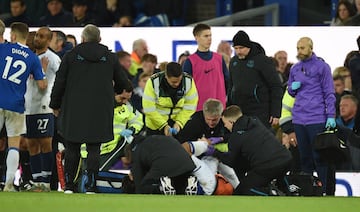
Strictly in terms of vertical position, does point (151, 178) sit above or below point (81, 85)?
below

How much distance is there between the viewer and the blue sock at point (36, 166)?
50.7 ft

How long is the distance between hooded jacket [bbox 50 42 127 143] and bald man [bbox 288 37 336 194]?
8.35 ft

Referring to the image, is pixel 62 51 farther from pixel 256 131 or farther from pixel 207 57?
pixel 256 131

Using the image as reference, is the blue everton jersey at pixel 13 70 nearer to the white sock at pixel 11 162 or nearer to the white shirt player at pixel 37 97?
the white sock at pixel 11 162

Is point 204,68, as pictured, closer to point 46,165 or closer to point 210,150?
point 210,150

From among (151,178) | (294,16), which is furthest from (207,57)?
(294,16)

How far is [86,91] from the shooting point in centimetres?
1438

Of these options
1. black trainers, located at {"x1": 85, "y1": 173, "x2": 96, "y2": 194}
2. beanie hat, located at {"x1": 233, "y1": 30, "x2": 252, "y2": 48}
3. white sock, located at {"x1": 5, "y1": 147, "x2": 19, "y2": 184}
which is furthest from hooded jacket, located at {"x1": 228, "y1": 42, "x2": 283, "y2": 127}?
white sock, located at {"x1": 5, "y1": 147, "x2": 19, "y2": 184}

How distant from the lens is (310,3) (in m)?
23.4

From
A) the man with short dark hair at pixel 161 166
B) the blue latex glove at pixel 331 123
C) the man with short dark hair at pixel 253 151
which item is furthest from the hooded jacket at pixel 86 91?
the blue latex glove at pixel 331 123

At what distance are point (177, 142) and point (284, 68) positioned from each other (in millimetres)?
4315

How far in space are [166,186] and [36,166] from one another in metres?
1.70

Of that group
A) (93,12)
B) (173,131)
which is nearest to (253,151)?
(173,131)

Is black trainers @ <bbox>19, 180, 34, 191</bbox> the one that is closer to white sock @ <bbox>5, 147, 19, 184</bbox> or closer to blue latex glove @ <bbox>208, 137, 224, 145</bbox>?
white sock @ <bbox>5, 147, 19, 184</bbox>
